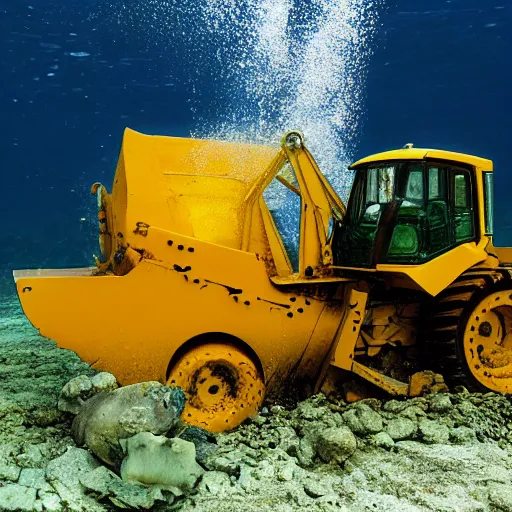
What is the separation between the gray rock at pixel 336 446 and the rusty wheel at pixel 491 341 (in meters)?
1.45

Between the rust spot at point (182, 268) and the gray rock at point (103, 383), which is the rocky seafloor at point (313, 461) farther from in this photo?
the rust spot at point (182, 268)

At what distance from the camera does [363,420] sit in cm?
404

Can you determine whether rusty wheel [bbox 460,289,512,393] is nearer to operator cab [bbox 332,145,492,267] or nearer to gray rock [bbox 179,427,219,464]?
operator cab [bbox 332,145,492,267]

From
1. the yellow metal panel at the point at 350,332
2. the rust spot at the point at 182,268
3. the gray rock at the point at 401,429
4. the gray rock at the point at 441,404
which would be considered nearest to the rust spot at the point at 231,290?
the rust spot at the point at 182,268

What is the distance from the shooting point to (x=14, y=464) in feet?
10.9

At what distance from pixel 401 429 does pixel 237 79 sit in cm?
5408

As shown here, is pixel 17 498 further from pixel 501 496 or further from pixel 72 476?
pixel 501 496

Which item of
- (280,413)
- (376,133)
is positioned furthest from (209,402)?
(376,133)

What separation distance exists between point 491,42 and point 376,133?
28.0 meters

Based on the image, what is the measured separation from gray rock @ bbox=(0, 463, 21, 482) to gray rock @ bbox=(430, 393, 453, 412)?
292 centimetres

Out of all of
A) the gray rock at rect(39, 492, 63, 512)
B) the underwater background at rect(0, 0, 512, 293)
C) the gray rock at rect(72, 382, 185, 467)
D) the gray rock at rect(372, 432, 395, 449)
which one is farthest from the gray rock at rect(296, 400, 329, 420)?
the underwater background at rect(0, 0, 512, 293)

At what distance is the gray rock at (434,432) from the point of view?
395 centimetres

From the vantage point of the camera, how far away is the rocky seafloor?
3123mm

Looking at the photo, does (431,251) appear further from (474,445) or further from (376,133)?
(376,133)
